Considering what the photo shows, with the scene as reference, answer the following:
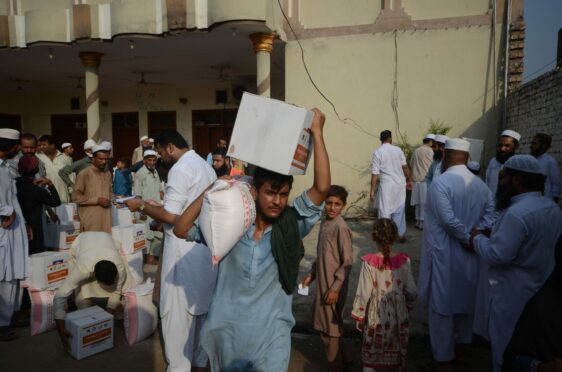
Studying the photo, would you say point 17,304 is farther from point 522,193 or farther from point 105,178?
point 522,193

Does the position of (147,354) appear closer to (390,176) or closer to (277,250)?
(277,250)

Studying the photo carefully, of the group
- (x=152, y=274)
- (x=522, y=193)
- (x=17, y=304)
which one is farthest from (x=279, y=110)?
(x=152, y=274)

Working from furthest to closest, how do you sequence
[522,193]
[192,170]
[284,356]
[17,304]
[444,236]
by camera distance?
1. [17,304]
2. [444,236]
3. [192,170]
4. [522,193]
5. [284,356]

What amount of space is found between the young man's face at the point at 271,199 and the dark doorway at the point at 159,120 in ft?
41.7

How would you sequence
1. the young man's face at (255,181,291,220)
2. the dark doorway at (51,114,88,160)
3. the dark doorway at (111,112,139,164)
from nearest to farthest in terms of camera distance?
1. the young man's face at (255,181,291,220)
2. the dark doorway at (111,112,139,164)
3. the dark doorway at (51,114,88,160)

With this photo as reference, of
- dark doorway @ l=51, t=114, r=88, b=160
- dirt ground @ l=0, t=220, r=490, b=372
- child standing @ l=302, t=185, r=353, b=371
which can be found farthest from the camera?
dark doorway @ l=51, t=114, r=88, b=160

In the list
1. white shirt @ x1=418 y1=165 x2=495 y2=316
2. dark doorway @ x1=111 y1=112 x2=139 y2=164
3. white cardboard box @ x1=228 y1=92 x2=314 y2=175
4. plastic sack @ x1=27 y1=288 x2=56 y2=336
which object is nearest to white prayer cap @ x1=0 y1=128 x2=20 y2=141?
plastic sack @ x1=27 y1=288 x2=56 y2=336

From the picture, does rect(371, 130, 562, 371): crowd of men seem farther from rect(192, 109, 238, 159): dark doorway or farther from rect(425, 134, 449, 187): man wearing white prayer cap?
rect(192, 109, 238, 159): dark doorway

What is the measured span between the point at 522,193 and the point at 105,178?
4646 millimetres

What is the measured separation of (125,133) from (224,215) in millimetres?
13818

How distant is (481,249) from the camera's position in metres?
2.58

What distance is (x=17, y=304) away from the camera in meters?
4.15

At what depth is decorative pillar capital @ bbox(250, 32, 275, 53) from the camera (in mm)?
8188

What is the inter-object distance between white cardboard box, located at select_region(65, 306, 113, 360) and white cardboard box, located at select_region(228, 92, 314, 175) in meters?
2.61
